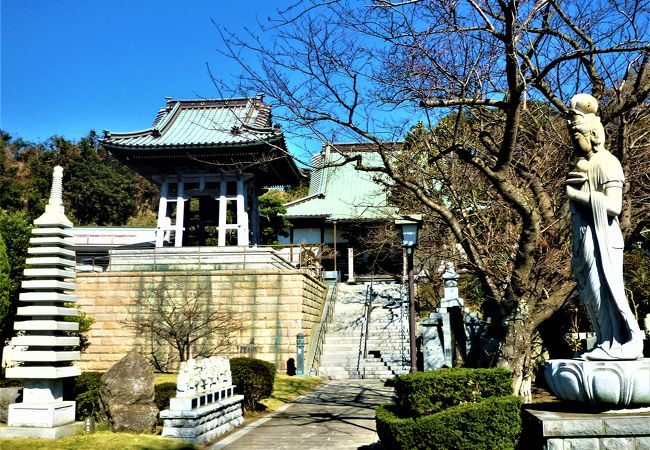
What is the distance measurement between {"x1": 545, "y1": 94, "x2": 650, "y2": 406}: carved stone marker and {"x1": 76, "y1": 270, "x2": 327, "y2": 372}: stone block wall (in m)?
15.8

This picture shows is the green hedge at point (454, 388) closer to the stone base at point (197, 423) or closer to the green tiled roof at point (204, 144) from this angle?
the stone base at point (197, 423)

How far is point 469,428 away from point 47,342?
746cm

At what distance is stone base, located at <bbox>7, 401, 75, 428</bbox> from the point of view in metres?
9.41

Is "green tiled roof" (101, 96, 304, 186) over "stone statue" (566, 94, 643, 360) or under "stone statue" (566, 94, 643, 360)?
over

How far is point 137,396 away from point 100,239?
28.4 m

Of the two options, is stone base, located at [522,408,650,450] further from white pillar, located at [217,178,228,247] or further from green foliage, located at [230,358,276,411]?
white pillar, located at [217,178,228,247]

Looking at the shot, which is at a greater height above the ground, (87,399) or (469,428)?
(469,428)

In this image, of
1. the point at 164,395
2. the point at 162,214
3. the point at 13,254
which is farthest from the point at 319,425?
the point at 162,214

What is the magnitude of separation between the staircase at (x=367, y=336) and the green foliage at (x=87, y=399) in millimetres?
9525

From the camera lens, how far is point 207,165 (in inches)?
1004

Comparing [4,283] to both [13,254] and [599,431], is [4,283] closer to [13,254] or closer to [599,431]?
[13,254]

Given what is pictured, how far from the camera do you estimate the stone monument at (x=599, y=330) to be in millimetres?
5500

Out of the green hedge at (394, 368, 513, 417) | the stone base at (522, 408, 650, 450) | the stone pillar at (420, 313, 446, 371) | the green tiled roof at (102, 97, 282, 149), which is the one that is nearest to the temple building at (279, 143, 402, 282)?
the green tiled roof at (102, 97, 282, 149)

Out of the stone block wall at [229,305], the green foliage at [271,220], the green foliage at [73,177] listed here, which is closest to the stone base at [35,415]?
the stone block wall at [229,305]
